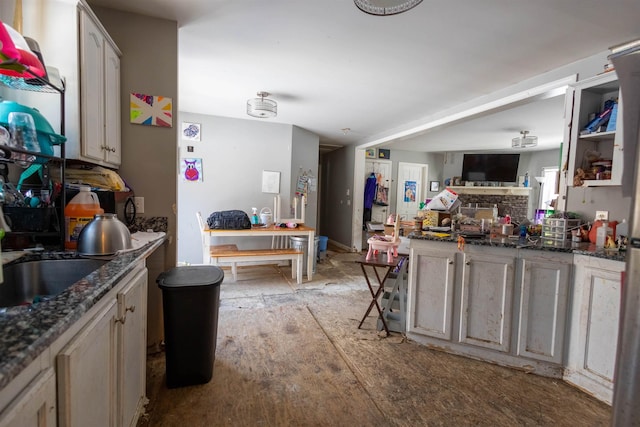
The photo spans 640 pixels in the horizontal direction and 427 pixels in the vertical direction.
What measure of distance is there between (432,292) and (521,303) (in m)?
0.59

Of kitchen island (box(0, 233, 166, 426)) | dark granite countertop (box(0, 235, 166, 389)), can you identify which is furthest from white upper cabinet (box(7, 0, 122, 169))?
dark granite countertop (box(0, 235, 166, 389))

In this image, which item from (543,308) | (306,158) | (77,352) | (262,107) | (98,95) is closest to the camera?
(77,352)

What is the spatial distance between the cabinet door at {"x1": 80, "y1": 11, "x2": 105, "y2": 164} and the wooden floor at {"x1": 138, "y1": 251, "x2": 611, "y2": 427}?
148 cm

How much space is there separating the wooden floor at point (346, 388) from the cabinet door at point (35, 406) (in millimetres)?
1065

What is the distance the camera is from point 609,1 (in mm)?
1710

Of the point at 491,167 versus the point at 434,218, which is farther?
the point at 491,167

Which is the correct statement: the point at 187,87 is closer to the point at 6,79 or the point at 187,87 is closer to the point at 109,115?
the point at 109,115

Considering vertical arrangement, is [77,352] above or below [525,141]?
below

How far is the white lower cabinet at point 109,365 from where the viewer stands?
0.78 metres

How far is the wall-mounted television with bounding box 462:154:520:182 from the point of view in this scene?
667 cm

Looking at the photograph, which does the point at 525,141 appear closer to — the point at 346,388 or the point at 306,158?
the point at 306,158

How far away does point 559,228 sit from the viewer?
232 centimetres

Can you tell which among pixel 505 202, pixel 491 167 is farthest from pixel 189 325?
pixel 505 202

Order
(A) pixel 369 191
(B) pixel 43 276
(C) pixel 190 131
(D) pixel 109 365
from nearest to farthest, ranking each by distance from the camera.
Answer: (D) pixel 109 365, (B) pixel 43 276, (C) pixel 190 131, (A) pixel 369 191
